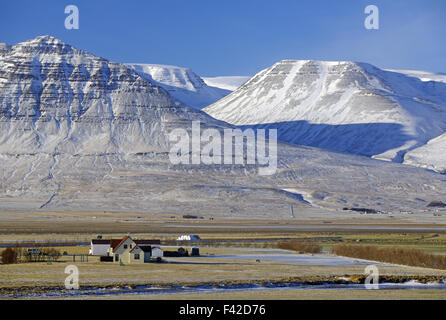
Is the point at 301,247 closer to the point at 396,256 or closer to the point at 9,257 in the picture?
the point at 396,256

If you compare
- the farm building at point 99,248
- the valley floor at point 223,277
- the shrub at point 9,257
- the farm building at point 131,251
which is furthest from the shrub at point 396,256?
the shrub at point 9,257

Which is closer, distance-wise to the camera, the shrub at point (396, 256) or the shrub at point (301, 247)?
the shrub at point (396, 256)

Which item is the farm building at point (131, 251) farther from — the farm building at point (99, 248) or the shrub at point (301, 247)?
the shrub at point (301, 247)

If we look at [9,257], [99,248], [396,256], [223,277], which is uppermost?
[9,257]

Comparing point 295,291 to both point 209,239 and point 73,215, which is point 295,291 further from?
point 73,215

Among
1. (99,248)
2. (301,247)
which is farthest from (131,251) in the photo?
(301,247)
